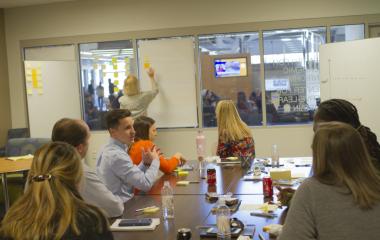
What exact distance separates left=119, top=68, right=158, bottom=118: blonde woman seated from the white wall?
58 centimetres

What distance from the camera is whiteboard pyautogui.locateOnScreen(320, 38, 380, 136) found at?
546 cm

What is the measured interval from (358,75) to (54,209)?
4851 millimetres

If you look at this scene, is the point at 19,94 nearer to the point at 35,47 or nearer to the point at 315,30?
the point at 35,47

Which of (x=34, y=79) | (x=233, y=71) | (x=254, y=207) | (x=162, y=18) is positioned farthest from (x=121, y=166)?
(x=34, y=79)

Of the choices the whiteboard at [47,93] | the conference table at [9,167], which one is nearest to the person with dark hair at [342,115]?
the conference table at [9,167]

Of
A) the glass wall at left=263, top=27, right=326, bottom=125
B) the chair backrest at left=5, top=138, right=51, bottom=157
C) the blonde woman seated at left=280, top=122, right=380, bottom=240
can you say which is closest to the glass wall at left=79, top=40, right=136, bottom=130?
the chair backrest at left=5, top=138, right=51, bottom=157

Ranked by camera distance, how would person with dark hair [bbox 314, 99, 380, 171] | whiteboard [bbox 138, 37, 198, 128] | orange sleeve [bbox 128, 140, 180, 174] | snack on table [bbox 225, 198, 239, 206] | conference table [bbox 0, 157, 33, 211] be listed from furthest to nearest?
whiteboard [bbox 138, 37, 198, 128], conference table [bbox 0, 157, 33, 211], orange sleeve [bbox 128, 140, 180, 174], snack on table [bbox 225, 198, 239, 206], person with dark hair [bbox 314, 99, 380, 171]

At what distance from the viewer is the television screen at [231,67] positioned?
6531mm

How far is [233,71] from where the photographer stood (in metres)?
6.57

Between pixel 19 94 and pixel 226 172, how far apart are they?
4.66 meters

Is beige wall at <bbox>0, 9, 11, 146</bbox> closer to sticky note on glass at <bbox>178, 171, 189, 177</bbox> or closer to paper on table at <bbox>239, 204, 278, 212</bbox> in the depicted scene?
sticky note on glass at <bbox>178, 171, 189, 177</bbox>

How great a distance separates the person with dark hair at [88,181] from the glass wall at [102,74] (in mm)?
4174

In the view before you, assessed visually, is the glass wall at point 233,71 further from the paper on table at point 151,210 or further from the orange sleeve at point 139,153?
the paper on table at point 151,210

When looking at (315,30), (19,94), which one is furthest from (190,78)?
(19,94)
